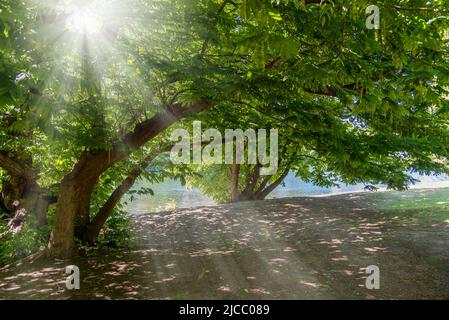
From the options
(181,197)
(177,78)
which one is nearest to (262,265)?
(177,78)

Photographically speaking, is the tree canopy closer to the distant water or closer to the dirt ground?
the dirt ground

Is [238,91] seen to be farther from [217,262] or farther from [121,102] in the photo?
[217,262]

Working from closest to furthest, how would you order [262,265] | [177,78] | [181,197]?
1. [177,78]
2. [262,265]
3. [181,197]

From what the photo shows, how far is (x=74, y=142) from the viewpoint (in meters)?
6.77

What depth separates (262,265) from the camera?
25.8ft

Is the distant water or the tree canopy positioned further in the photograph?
the distant water

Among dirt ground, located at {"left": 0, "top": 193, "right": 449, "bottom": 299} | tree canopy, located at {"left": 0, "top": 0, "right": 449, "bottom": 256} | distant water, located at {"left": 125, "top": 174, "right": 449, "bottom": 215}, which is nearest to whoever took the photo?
tree canopy, located at {"left": 0, "top": 0, "right": 449, "bottom": 256}

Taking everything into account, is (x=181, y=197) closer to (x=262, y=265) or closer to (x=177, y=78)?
(x=262, y=265)

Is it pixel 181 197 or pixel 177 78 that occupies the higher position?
pixel 177 78

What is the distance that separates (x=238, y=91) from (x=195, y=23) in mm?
1454

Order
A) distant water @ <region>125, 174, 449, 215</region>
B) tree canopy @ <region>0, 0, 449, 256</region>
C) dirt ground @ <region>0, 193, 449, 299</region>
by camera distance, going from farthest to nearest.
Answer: distant water @ <region>125, 174, 449, 215</region>
dirt ground @ <region>0, 193, 449, 299</region>
tree canopy @ <region>0, 0, 449, 256</region>

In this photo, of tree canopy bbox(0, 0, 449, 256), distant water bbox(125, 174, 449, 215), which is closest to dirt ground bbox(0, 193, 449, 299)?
tree canopy bbox(0, 0, 449, 256)

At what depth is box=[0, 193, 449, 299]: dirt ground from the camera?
6.38m
